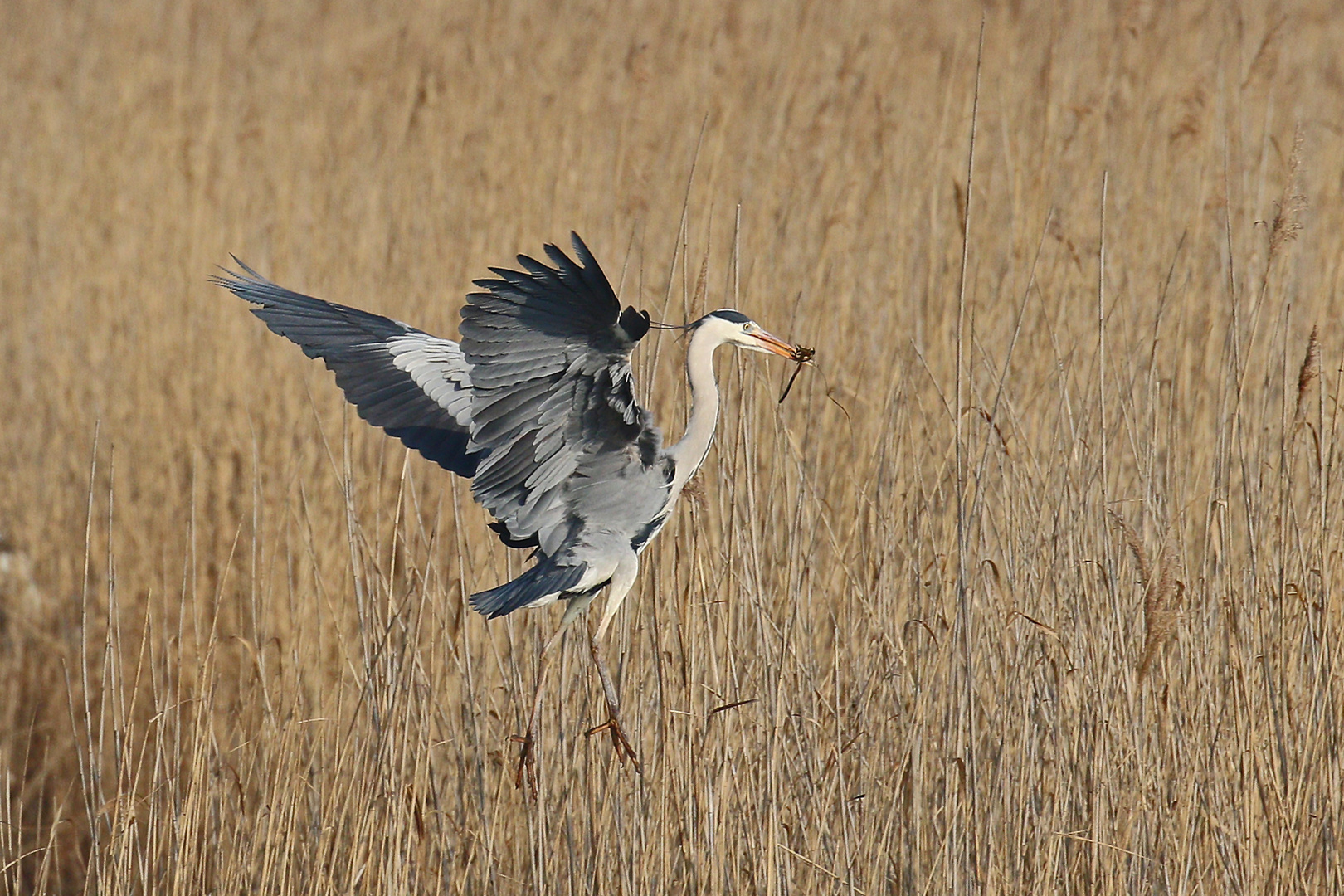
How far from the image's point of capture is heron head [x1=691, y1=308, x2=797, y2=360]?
79.1 inches

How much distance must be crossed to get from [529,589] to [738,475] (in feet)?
1.53

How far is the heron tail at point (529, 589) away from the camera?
6.50 ft

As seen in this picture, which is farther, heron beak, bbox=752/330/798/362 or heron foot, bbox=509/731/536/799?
heron beak, bbox=752/330/798/362

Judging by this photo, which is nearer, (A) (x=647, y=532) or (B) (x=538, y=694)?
(B) (x=538, y=694)

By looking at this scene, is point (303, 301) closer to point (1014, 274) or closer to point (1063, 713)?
point (1063, 713)

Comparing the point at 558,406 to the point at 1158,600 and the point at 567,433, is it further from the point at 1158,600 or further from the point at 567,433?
the point at 1158,600

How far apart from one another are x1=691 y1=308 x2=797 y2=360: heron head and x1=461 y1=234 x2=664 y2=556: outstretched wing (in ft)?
0.47

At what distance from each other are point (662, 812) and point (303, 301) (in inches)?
44.0

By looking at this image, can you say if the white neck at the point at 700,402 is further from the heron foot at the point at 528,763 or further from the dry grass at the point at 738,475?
the heron foot at the point at 528,763

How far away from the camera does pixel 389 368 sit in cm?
247

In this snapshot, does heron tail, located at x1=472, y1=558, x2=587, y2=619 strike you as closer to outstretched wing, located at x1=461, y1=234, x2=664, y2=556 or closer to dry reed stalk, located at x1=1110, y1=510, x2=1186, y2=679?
outstretched wing, located at x1=461, y1=234, x2=664, y2=556

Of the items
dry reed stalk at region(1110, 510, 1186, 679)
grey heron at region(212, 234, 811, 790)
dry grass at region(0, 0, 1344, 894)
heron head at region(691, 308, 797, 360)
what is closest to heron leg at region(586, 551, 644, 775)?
grey heron at region(212, 234, 811, 790)

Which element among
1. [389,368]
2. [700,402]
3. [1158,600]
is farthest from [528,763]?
[1158,600]

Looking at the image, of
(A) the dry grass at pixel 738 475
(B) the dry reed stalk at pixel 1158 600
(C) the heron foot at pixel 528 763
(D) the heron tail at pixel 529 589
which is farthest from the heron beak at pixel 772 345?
(C) the heron foot at pixel 528 763
